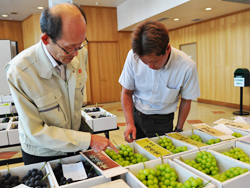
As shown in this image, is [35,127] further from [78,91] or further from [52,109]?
[78,91]

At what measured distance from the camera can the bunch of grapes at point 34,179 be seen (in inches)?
42.1

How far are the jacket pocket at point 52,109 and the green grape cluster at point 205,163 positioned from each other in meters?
0.80

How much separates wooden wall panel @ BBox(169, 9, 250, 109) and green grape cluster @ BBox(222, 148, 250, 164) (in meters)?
5.16

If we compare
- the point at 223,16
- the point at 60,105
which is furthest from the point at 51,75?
Answer: the point at 223,16

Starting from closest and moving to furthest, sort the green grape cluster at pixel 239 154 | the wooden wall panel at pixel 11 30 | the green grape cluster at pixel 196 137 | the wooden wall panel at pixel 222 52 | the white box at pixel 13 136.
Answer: the green grape cluster at pixel 239 154 → the green grape cluster at pixel 196 137 → the white box at pixel 13 136 → the wooden wall panel at pixel 222 52 → the wooden wall panel at pixel 11 30

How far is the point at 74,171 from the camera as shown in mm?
1190

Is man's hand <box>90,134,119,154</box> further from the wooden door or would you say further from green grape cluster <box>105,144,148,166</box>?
the wooden door

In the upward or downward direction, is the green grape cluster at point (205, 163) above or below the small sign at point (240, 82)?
below

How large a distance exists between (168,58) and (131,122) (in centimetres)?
62

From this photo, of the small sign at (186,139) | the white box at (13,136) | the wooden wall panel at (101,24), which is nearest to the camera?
the small sign at (186,139)

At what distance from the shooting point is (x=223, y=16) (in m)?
6.30

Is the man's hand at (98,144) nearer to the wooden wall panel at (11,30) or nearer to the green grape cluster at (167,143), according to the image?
the green grape cluster at (167,143)

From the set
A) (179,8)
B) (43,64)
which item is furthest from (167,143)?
(179,8)

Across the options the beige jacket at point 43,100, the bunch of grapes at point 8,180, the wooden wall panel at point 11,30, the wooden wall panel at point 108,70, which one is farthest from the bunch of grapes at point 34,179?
the wooden wall panel at point 11,30
